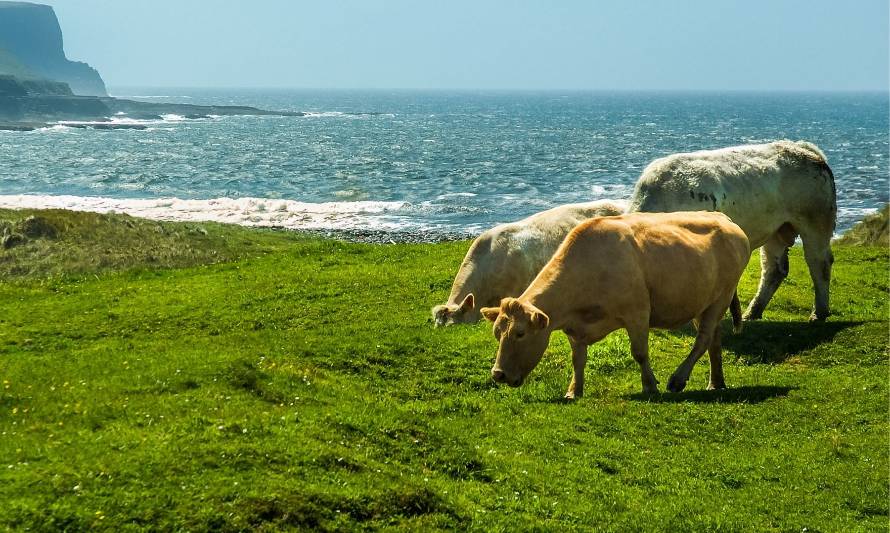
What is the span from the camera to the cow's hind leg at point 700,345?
15.9m

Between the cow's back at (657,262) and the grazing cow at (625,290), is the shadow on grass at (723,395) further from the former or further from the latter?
the cow's back at (657,262)

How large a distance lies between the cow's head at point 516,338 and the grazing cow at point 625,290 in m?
0.01

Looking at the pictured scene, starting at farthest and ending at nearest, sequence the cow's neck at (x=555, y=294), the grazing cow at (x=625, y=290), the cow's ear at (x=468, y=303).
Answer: the cow's ear at (x=468, y=303), the cow's neck at (x=555, y=294), the grazing cow at (x=625, y=290)

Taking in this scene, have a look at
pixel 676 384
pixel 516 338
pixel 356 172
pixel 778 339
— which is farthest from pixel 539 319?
pixel 356 172

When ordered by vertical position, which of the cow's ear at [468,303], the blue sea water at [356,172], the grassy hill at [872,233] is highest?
the cow's ear at [468,303]

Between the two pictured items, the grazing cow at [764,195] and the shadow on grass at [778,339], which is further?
the grazing cow at [764,195]

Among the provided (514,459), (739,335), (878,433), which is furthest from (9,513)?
(739,335)

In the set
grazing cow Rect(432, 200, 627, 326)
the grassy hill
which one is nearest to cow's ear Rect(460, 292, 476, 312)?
grazing cow Rect(432, 200, 627, 326)

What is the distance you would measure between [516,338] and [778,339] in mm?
9757

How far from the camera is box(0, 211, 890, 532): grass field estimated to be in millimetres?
10219

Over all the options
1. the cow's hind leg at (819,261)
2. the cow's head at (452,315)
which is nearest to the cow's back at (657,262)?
the cow's head at (452,315)

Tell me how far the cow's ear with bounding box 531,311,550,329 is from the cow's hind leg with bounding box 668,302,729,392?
14.6 ft

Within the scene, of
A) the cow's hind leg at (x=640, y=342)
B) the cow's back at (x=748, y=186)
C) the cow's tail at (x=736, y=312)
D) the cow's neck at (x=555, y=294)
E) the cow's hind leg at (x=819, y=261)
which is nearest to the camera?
the cow's neck at (x=555, y=294)

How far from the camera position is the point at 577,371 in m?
15.5
